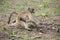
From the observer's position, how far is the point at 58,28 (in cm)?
822

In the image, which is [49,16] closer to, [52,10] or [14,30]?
[52,10]

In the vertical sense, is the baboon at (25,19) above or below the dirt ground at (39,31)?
above

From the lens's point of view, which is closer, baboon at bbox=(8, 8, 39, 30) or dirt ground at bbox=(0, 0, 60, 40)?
dirt ground at bbox=(0, 0, 60, 40)

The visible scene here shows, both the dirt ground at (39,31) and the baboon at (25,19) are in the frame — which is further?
the baboon at (25,19)

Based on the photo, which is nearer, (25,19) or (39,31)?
(39,31)

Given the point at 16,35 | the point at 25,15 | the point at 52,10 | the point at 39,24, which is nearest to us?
the point at 16,35

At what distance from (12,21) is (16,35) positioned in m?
1.32

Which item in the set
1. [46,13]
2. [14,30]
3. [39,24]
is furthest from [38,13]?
[14,30]

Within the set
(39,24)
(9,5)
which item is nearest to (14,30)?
(39,24)

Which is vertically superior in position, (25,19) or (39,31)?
(25,19)

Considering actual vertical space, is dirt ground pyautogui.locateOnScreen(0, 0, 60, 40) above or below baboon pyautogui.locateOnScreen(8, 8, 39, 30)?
below

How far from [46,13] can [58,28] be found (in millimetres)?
2978

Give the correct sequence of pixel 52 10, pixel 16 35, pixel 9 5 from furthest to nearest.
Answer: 1. pixel 9 5
2. pixel 52 10
3. pixel 16 35

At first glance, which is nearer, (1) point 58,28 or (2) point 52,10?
(1) point 58,28
